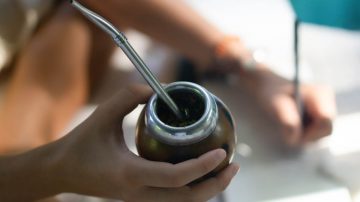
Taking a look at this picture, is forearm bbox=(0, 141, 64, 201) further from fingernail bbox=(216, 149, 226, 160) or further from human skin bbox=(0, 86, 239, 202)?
fingernail bbox=(216, 149, 226, 160)

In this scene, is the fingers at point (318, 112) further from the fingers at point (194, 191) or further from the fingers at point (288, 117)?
the fingers at point (194, 191)

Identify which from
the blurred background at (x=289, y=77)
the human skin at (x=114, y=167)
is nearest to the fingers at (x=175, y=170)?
the human skin at (x=114, y=167)

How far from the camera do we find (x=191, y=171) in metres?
0.35

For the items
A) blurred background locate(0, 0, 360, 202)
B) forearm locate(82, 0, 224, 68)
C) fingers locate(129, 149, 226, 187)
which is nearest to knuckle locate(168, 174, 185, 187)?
fingers locate(129, 149, 226, 187)

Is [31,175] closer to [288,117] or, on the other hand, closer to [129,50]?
[129,50]

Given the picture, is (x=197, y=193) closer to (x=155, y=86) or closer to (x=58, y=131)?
(x=155, y=86)

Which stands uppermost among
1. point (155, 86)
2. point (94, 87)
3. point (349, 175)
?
point (155, 86)

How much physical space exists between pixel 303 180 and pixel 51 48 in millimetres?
317

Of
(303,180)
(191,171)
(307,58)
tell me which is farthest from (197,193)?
(307,58)

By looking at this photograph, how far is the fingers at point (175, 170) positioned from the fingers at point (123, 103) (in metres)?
0.04

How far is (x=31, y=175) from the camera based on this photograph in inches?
16.3

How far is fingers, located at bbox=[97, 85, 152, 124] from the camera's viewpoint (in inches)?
15.2

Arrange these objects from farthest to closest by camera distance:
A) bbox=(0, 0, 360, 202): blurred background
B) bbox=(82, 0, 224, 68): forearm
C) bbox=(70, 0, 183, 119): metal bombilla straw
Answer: bbox=(82, 0, 224, 68): forearm → bbox=(0, 0, 360, 202): blurred background → bbox=(70, 0, 183, 119): metal bombilla straw

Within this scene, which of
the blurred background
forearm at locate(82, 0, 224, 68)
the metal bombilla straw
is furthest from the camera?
forearm at locate(82, 0, 224, 68)
